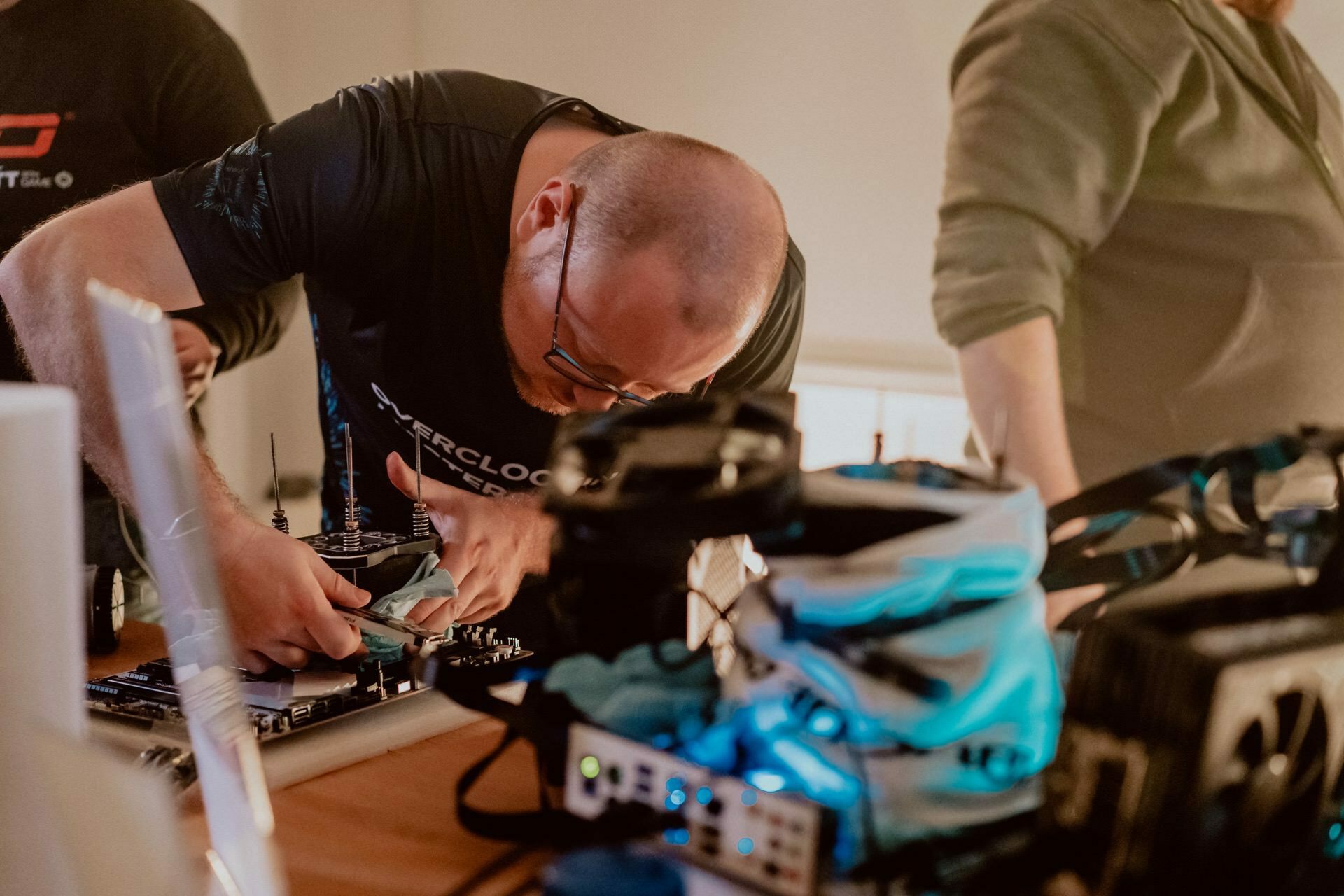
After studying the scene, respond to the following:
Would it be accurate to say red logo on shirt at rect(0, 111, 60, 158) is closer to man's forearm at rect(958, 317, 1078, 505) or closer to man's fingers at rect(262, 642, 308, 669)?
man's fingers at rect(262, 642, 308, 669)

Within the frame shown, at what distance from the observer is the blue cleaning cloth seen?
0.95 m

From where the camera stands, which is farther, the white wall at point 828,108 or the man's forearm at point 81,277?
the man's forearm at point 81,277

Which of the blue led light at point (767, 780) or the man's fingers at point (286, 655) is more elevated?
the blue led light at point (767, 780)

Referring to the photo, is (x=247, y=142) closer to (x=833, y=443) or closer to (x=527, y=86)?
(x=527, y=86)

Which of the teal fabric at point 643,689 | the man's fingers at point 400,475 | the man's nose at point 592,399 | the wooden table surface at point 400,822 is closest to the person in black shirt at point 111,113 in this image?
the man's fingers at point 400,475

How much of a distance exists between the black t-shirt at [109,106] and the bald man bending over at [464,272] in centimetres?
23

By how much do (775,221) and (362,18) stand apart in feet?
2.57

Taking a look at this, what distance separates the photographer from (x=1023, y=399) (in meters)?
1.08

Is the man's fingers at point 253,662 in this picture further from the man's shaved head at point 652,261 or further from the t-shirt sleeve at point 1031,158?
the t-shirt sleeve at point 1031,158

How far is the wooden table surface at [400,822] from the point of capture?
2.07 feet

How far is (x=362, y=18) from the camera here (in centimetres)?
156

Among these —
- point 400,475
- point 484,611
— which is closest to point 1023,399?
point 484,611

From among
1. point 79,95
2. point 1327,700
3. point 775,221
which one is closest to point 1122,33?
point 775,221

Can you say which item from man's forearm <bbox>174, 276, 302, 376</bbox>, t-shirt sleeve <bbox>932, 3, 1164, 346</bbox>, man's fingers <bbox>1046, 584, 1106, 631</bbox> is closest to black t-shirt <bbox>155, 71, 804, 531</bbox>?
man's forearm <bbox>174, 276, 302, 376</bbox>
